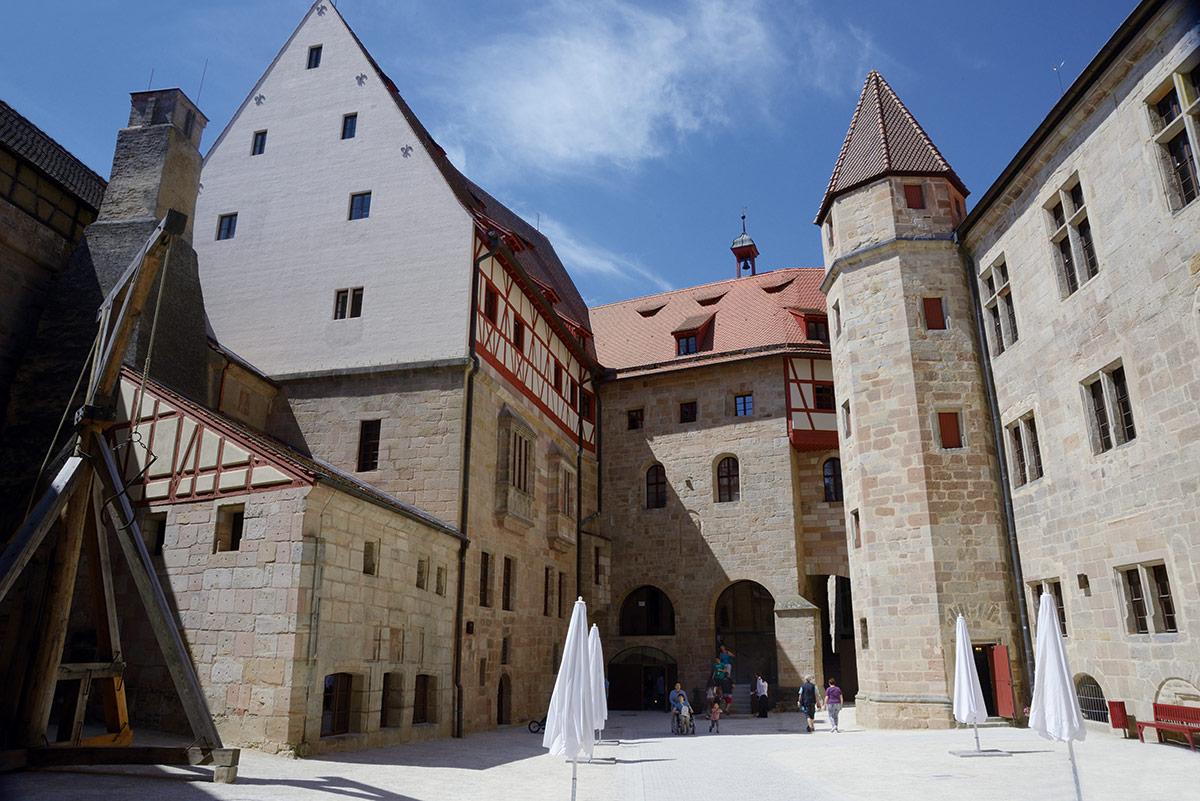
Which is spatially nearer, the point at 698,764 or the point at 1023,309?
the point at 698,764

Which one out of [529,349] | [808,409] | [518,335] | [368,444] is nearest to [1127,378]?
[808,409]

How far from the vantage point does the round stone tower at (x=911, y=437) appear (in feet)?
56.0

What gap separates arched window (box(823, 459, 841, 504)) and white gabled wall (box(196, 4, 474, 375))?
1276 cm

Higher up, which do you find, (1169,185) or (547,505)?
(1169,185)

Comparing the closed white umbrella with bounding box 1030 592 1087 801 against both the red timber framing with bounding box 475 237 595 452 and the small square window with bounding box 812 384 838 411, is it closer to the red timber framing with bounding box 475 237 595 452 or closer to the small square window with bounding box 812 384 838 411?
the red timber framing with bounding box 475 237 595 452

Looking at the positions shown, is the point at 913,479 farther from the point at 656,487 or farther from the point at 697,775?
the point at 656,487

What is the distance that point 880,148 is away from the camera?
20938 millimetres

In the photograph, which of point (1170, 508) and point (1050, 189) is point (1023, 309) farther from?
point (1170, 508)

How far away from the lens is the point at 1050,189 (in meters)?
15.9

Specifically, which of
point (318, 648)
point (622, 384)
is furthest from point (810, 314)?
point (318, 648)

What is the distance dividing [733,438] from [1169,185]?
609 inches

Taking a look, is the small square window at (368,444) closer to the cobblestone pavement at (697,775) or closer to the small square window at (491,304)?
the small square window at (491,304)

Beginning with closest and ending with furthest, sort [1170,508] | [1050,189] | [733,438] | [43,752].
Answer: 1. [43,752]
2. [1170,508]
3. [1050,189]
4. [733,438]

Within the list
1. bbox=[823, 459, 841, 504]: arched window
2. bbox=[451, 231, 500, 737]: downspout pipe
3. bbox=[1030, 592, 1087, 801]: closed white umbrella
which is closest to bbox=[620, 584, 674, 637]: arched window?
bbox=[823, 459, 841, 504]: arched window
